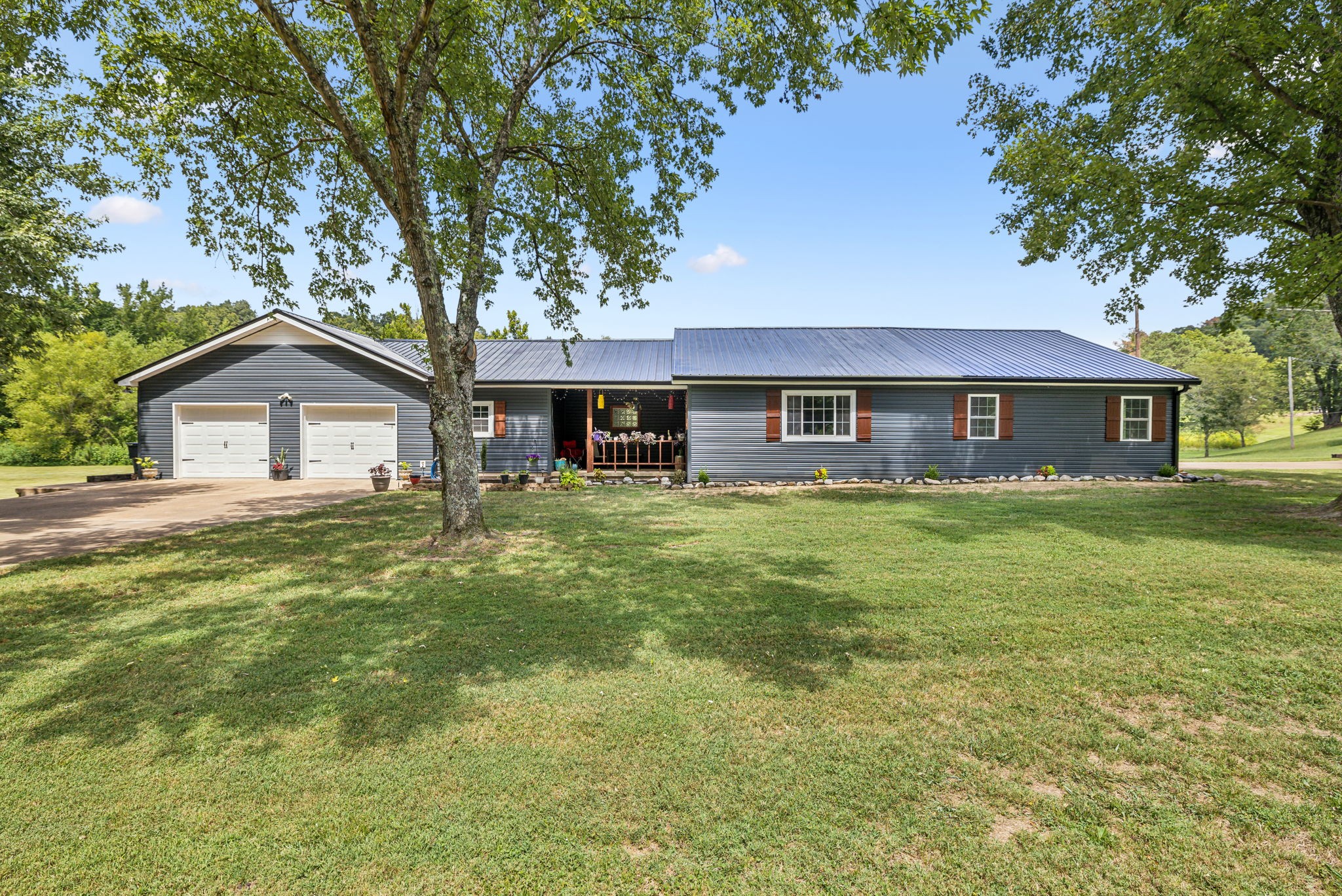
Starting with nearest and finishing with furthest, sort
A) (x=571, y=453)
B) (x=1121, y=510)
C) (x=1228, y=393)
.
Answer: (x=1121, y=510)
(x=571, y=453)
(x=1228, y=393)

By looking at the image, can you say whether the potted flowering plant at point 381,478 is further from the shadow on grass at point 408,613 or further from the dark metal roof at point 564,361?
the shadow on grass at point 408,613

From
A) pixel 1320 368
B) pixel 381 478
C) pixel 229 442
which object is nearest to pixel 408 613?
pixel 381 478

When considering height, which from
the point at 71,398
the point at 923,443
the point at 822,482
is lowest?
the point at 822,482

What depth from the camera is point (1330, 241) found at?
8.20 meters

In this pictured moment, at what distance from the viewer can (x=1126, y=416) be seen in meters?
16.5

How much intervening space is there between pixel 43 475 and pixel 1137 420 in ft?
112

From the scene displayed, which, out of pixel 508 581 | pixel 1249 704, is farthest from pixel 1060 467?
pixel 508 581

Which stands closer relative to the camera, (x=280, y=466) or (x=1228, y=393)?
(x=280, y=466)

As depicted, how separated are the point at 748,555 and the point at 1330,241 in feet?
30.4

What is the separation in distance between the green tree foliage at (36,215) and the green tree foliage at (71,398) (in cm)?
1341

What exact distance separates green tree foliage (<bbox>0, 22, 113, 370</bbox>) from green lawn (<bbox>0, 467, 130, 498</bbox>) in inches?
202

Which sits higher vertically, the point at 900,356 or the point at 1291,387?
the point at 1291,387

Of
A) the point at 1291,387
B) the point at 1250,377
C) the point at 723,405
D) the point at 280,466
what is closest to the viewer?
the point at 723,405

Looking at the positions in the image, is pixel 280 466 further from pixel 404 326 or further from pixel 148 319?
pixel 148 319
